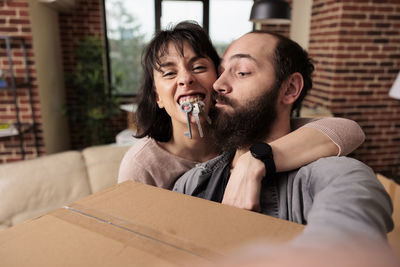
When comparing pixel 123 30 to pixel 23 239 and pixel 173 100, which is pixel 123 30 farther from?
pixel 23 239

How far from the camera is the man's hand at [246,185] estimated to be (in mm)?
737

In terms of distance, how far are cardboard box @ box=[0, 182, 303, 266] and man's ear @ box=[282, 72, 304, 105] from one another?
2.19 ft

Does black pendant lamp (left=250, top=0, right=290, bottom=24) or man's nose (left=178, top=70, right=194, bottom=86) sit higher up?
black pendant lamp (left=250, top=0, right=290, bottom=24)

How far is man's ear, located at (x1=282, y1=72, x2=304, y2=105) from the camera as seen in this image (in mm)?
1068

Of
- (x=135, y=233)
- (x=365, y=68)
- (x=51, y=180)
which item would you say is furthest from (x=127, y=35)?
(x=135, y=233)

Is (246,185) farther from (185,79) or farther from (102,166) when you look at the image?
(102,166)

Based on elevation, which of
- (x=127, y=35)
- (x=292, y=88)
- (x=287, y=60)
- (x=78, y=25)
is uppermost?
(x=78, y=25)

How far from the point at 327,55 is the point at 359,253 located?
10.4 ft

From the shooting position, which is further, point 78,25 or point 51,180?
point 78,25

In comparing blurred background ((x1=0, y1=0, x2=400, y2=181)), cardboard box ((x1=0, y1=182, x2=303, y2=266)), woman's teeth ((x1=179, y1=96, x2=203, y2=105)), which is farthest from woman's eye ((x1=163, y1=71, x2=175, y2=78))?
blurred background ((x1=0, y1=0, x2=400, y2=181))

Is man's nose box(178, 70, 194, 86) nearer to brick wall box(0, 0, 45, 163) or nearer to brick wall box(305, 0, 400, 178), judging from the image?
brick wall box(0, 0, 45, 163)

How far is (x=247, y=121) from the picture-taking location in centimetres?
102

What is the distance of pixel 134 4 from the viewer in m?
3.97

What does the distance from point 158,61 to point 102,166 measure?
36.2 inches
